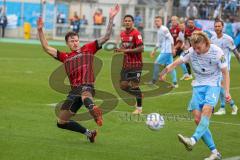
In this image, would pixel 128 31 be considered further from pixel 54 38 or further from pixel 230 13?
pixel 54 38

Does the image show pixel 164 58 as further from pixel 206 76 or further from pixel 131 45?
pixel 206 76

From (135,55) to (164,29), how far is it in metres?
7.19

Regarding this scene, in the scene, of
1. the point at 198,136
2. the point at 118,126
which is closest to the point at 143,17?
the point at 118,126

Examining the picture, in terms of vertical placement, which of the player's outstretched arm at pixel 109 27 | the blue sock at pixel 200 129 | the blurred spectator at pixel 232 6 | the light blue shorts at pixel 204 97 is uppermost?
the blurred spectator at pixel 232 6

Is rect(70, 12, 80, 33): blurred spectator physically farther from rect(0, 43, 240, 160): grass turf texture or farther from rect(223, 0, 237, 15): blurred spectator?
rect(0, 43, 240, 160): grass turf texture

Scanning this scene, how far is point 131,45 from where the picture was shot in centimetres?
1709

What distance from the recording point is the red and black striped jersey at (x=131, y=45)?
17.0 m

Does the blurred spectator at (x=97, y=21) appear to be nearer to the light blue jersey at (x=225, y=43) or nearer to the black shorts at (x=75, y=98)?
the light blue jersey at (x=225, y=43)

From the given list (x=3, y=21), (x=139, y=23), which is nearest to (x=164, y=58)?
(x=139, y=23)

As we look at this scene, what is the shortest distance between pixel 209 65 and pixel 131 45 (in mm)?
5897

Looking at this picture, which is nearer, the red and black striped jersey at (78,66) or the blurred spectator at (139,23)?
the red and black striped jersey at (78,66)

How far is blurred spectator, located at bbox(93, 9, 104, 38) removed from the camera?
52447 millimetres

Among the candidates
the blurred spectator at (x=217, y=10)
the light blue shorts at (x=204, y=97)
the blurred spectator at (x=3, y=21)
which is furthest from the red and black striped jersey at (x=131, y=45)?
the blurred spectator at (x=3, y=21)

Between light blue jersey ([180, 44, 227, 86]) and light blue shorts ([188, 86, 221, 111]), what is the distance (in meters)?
0.08
